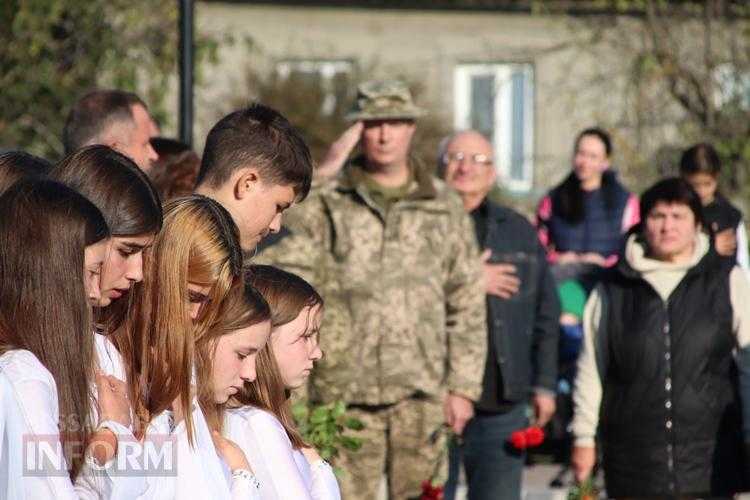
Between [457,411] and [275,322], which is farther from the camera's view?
[457,411]

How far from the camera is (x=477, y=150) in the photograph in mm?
8781

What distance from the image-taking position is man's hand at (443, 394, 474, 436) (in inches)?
302

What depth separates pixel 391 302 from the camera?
24.0 ft

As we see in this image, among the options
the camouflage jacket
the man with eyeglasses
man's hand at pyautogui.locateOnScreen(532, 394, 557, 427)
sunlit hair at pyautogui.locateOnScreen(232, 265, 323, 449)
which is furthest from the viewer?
man's hand at pyautogui.locateOnScreen(532, 394, 557, 427)

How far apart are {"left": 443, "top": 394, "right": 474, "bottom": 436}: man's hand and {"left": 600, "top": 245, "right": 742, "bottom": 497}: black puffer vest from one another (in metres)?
0.70

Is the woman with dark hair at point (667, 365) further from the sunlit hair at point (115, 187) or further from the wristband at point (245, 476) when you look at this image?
the sunlit hair at point (115, 187)

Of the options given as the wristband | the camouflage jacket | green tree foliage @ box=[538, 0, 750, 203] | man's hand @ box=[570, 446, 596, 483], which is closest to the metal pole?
the camouflage jacket

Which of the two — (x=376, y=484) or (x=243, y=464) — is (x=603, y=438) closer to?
(x=376, y=484)

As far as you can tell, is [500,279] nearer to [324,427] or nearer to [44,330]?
[324,427]

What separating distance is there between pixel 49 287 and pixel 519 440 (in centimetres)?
456

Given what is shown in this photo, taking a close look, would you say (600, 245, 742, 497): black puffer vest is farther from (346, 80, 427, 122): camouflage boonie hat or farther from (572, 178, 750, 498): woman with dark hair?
(346, 80, 427, 122): camouflage boonie hat

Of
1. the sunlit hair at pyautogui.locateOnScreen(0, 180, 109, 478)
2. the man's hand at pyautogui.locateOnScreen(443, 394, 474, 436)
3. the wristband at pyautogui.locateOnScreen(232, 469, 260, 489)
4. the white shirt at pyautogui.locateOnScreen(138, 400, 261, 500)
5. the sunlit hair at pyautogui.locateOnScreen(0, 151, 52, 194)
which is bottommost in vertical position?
the man's hand at pyautogui.locateOnScreen(443, 394, 474, 436)

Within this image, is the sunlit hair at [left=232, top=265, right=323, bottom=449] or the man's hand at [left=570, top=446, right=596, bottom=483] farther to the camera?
the man's hand at [left=570, top=446, right=596, bottom=483]

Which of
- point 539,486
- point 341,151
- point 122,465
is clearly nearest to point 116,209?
point 122,465
